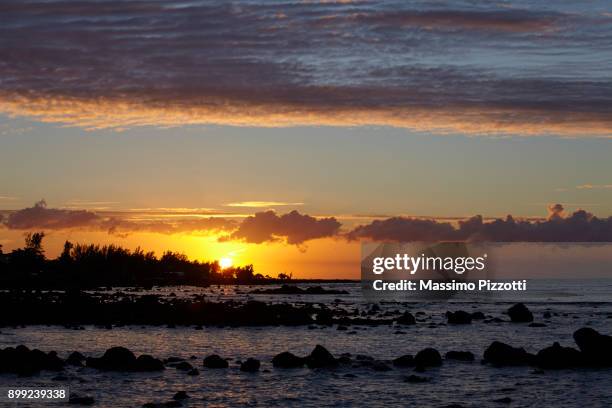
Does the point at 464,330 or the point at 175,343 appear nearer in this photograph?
the point at 175,343

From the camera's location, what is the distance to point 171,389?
39.6 meters

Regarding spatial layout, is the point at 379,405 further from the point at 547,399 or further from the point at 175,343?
the point at 175,343

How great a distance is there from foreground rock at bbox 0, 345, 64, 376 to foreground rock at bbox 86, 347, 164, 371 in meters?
2.29

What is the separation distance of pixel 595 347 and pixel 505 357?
244 inches

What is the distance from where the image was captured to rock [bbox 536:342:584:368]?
4972 centimetres

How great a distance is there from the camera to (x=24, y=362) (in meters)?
43.7

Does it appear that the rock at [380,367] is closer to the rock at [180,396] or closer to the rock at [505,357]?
the rock at [505,357]

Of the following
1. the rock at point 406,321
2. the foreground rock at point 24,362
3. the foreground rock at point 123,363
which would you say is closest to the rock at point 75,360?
the foreground rock at point 123,363

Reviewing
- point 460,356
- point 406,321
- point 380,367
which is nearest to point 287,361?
point 380,367

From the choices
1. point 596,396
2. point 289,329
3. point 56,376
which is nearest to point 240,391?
point 56,376

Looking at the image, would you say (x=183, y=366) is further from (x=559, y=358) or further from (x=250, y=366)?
(x=559, y=358)

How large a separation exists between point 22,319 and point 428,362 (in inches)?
1866

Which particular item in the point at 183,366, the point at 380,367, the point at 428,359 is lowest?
the point at 380,367

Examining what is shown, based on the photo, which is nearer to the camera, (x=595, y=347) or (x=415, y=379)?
(x=415, y=379)
